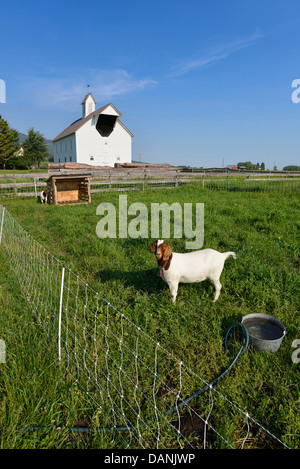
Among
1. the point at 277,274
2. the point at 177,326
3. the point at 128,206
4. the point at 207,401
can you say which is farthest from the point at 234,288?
the point at 128,206

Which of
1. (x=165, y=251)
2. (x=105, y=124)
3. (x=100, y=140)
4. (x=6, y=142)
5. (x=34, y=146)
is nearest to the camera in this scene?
(x=165, y=251)

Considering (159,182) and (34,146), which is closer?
(159,182)

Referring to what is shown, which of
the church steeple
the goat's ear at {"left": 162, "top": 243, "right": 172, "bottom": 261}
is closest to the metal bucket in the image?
the goat's ear at {"left": 162, "top": 243, "right": 172, "bottom": 261}

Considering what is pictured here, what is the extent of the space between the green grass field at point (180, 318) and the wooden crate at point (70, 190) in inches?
204

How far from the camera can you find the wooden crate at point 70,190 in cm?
1212

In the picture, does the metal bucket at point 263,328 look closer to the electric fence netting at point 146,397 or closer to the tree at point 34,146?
the electric fence netting at point 146,397

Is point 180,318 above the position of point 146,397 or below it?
above

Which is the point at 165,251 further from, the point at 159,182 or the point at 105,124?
the point at 105,124

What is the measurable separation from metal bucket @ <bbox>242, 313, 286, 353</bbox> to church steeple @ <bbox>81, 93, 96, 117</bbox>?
136 ft

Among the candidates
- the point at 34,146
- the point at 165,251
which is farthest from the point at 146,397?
the point at 34,146

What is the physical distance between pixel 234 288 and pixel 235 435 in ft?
7.59

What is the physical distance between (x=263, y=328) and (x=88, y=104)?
138ft

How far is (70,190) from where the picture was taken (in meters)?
12.9

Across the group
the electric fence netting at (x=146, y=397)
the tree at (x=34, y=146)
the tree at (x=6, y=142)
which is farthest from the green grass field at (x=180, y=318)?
the tree at (x=34, y=146)
